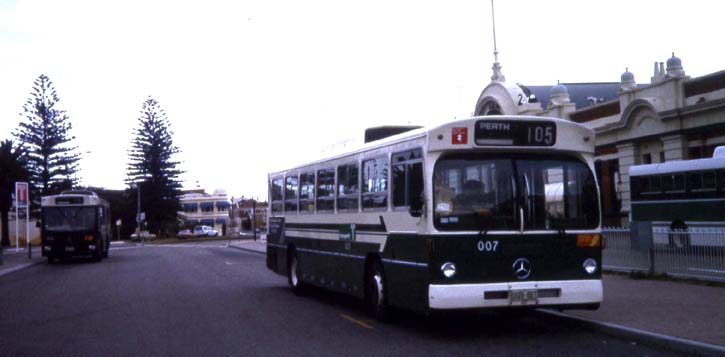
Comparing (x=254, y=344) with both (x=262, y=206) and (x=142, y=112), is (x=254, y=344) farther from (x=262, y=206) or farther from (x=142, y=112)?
(x=262, y=206)

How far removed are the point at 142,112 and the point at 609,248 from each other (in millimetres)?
72194

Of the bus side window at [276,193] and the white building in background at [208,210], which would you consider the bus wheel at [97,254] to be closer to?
the bus side window at [276,193]

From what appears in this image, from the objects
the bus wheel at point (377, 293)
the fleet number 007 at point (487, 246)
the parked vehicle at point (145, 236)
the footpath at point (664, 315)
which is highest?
the fleet number 007 at point (487, 246)

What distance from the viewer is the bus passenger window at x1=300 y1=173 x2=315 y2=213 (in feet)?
55.0

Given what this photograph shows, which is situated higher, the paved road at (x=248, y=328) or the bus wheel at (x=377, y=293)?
the bus wheel at (x=377, y=293)

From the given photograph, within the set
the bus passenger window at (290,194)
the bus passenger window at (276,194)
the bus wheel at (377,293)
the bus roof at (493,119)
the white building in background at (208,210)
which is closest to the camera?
the bus roof at (493,119)

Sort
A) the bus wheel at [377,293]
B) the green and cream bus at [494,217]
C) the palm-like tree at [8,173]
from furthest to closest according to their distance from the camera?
the palm-like tree at [8,173]
the bus wheel at [377,293]
the green and cream bus at [494,217]

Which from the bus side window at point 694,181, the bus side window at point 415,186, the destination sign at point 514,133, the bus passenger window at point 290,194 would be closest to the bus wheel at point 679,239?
the destination sign at point 514,133

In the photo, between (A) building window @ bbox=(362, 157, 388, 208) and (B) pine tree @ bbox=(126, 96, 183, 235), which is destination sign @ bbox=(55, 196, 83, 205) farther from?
(B) pine tree @ bbox=(126, 96, 183, 235)

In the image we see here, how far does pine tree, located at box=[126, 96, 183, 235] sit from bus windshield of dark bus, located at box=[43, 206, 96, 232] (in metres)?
50.6

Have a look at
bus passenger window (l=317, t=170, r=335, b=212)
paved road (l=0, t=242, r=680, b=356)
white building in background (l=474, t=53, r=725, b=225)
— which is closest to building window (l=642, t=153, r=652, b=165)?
white building in background (l=474, t=53, r=725, b=225)

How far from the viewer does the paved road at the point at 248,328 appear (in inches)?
404

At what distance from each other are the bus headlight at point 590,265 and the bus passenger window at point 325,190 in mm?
5390

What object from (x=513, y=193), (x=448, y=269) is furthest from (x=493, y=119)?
(x=448, y=269)
